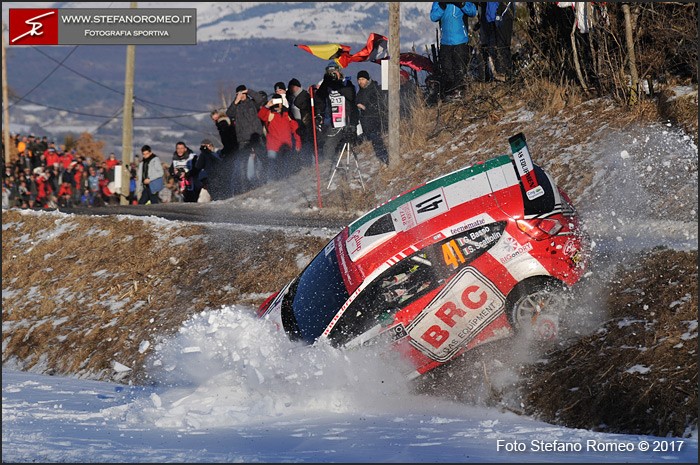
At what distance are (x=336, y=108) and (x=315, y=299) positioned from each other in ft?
35.4

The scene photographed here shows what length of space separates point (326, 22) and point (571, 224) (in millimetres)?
94787

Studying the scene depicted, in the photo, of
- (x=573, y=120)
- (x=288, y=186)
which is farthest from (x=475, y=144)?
(x=288, y=186)

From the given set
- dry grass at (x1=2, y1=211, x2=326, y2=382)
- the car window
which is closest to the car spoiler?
the car window

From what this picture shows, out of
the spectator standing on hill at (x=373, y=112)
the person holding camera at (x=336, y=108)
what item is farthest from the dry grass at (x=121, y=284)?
the spectator standing on hill at (x=373, y=112)

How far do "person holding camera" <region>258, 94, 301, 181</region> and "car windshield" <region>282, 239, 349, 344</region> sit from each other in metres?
12.1

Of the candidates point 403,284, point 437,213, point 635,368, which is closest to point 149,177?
point 437,213

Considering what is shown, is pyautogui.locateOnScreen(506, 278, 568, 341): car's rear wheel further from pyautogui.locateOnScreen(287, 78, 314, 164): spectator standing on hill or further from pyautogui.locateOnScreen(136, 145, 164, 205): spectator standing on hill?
pyautogui.locateOnScreen(136, 145, 164, 205): spectator standing on hill

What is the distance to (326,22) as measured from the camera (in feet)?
339

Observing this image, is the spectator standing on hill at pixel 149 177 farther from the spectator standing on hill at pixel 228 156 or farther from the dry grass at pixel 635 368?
the dry grass at pixel 635 368

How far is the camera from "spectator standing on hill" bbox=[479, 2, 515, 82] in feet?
70.1

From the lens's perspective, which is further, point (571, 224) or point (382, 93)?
point (382, 93)

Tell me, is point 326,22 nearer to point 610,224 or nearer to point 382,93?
point 382,93

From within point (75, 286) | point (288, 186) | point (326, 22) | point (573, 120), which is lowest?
point (75, 286)

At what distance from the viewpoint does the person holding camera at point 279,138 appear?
77.2 ft
